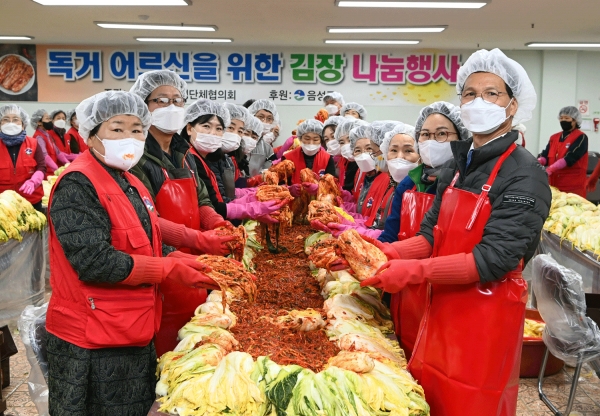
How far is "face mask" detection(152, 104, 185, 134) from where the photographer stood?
11.6ft

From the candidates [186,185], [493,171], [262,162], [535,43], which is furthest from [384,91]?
[493,171]

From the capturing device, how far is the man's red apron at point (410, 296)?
10.0 feet

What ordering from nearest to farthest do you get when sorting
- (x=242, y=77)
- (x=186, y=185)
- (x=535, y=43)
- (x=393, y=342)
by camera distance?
(x=393, y=342), (x=186, y=185), (x=535, y=43), (x=242, y=77)

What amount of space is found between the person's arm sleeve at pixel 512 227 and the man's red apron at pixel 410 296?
75 centimetres

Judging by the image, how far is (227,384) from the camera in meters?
2.16

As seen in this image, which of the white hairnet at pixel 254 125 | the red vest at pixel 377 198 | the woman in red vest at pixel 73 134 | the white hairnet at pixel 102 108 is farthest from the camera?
the woman in red vest at pixel 73 134

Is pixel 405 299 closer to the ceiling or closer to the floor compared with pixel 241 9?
closer to the floor

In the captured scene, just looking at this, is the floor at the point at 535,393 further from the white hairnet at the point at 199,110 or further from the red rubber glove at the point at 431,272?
the white hairnet at the point at 199,110

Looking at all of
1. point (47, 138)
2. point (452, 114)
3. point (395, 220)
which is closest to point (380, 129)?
point (395, 220)

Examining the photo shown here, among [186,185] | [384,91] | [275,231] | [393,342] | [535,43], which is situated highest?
[535,43]

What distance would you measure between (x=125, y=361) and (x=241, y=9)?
8.19m

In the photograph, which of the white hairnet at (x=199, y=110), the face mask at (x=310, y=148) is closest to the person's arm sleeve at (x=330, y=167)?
the face mask at (x=310, y=148)

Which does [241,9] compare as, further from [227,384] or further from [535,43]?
[227,384]

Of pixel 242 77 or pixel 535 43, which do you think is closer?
pixel 535 43
